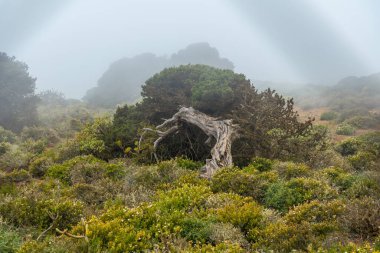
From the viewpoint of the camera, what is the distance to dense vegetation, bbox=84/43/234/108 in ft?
278

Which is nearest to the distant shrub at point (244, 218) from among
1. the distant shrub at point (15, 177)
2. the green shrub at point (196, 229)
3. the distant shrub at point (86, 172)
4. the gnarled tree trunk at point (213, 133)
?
the green shrub at point (196, 229)

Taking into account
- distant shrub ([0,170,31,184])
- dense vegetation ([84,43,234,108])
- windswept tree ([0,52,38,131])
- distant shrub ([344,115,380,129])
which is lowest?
distant shrub ([0,170,31,184])

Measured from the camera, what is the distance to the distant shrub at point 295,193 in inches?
311

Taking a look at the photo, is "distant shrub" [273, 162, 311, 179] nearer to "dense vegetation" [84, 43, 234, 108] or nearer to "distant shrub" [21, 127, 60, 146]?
"distant shrub" [21, 127, 60, 146]

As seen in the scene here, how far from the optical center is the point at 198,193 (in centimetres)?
788

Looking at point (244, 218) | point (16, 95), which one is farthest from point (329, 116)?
point (16, 95)

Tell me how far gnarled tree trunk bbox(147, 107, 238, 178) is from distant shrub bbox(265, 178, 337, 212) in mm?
2467

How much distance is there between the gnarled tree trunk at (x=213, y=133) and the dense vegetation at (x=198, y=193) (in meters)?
0.57

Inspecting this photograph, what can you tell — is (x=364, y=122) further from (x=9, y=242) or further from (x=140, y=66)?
(x=140, y=66)

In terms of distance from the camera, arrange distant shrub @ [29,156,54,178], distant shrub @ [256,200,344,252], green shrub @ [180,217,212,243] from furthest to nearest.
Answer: distant shrub @ [29,156,54,178] → green shrub @ [180,217,212,243] → distant shrub @ [256,200,344,252]

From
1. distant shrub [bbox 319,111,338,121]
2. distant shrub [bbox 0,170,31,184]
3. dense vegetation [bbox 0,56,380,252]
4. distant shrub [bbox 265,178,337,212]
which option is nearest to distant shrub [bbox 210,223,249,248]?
dense vegetation [bbox 0,56,380,252]

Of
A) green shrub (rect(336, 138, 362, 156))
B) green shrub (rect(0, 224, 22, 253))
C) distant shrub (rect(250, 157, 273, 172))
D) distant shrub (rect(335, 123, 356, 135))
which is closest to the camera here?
green shrub (rect(0, 224, 22, 253))

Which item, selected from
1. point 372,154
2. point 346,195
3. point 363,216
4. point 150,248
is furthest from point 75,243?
point 372,154

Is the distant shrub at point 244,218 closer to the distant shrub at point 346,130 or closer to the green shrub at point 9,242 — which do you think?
the green shrub at point 9,242
